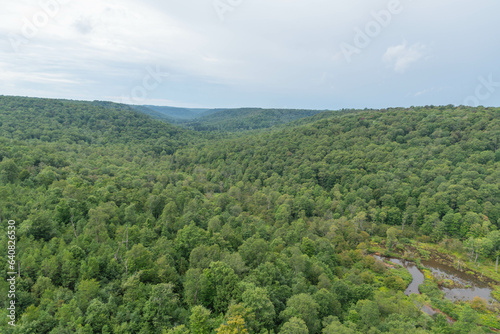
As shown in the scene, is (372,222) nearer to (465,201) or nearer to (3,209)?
(465,201)

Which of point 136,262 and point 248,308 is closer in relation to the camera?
point 248,308

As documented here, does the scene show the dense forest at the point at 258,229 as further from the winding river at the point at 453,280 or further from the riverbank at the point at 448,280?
the winding river at the point at 453,280

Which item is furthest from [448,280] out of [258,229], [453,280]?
[258,229]

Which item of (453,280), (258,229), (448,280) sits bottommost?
(453,280)

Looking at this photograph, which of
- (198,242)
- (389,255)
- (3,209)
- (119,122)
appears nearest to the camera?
(3,209)

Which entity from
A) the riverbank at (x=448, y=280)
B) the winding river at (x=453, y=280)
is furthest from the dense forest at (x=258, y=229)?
the winding river at (x=453, y=280)

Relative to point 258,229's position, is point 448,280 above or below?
below

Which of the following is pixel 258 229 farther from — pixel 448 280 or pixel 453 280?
pixel 453 280

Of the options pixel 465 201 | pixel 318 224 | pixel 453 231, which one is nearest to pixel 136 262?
pixel 318 224

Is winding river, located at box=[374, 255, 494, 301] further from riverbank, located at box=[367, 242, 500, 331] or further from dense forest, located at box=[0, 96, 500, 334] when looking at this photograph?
dense forest, located at box=[0, 96, 500, 334]

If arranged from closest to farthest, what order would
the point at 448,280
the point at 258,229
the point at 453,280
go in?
the point at 448,280 < the point at 453,280 < the point at 258,229
